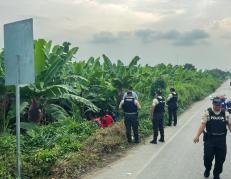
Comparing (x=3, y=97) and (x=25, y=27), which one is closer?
(x=25, y=27)

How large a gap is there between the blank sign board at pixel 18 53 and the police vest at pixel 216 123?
3.77m

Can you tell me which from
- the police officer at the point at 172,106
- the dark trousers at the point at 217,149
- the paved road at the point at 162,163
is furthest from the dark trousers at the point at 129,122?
the police officer at the point at 172,106

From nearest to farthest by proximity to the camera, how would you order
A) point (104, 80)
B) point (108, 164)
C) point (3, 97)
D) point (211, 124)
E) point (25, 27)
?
point (25, 27), point (211, 124), point (108, 164), point (3, 97), point (104, 80)

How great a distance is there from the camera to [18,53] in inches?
373

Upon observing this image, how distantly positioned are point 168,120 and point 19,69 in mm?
14649

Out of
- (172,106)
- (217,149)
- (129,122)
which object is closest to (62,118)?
(129,122)

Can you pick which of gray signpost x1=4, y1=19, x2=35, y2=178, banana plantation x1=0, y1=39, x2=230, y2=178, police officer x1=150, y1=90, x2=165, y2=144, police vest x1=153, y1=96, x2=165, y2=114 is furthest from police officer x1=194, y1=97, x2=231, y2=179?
police vest x1=153, y1=96, x2=165, y2=114

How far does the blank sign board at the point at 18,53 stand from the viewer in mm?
9395

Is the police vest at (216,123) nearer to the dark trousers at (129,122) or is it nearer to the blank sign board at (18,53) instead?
the blank sign board at (18,53)

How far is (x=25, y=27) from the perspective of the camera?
368 inches

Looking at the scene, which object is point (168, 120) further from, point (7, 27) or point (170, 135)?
point (7, 27)

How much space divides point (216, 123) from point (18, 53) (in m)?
4.29

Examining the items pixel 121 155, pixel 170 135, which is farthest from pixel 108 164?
pixel 170 135

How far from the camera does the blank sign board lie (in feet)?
30.8
